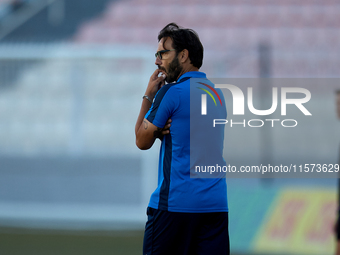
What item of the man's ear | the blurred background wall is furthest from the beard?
the blurred background wall

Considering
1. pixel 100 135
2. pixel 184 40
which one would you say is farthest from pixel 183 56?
pixel 100 135

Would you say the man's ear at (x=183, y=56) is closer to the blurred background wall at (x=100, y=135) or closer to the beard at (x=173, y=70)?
the beard at (x=173, y=70)

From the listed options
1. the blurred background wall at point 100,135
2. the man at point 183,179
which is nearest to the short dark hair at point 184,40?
the man at point 183,179

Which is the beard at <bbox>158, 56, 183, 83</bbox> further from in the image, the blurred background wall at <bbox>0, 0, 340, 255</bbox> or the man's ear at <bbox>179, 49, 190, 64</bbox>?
the blurred background wall at <bbox>0, 0, 340, 255</bbox>

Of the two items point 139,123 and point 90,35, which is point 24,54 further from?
point 139,123

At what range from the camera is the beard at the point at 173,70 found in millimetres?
1630

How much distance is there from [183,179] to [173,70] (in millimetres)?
448

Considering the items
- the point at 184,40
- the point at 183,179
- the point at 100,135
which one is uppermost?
the point at 100,135

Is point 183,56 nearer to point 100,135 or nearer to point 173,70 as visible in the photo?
point 173,70

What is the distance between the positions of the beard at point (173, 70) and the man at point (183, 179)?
44 mm

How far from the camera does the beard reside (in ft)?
5.35

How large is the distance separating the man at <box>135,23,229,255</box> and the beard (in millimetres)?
44

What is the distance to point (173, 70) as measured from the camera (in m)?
1.64

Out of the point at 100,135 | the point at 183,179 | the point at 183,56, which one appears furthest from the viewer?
the point at 100,135
